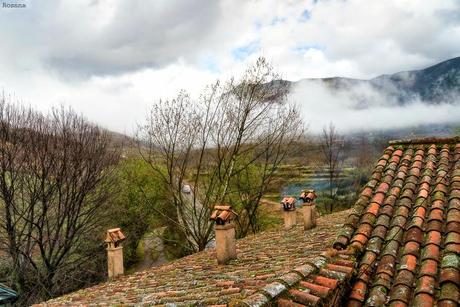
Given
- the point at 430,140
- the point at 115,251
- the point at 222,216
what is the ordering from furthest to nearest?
the point at 115,251
the point at 222,216
the point at 430,140

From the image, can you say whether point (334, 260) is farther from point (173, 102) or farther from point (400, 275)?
point (173, 102)

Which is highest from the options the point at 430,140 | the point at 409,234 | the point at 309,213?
the point at 430,140

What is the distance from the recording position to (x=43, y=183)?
1661 centimetres

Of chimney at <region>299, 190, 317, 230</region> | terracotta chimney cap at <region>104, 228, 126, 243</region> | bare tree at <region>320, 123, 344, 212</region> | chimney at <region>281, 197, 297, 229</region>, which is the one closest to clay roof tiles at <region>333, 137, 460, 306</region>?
chimney at <region>299, 190, 317, 230</region>

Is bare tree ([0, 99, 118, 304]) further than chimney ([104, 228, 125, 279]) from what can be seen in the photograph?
Yes

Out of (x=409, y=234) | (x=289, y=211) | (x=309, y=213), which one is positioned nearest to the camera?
(x=409, y=234)

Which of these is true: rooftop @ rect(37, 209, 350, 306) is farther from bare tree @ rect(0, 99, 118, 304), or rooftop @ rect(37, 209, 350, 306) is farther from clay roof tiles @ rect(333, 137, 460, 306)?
bare tree @ rect(0, 99, 118, 304)

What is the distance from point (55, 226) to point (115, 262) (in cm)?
762

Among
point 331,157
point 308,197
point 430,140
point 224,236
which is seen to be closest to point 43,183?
point 224,236

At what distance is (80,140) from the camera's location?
1770 cm

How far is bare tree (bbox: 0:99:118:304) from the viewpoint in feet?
53.1

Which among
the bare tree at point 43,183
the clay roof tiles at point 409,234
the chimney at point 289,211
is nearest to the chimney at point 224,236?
the clay roof tiles at point 409,234

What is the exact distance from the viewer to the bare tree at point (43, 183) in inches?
637

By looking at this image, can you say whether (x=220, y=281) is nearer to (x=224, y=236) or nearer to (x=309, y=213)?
(x=224, y=236)
